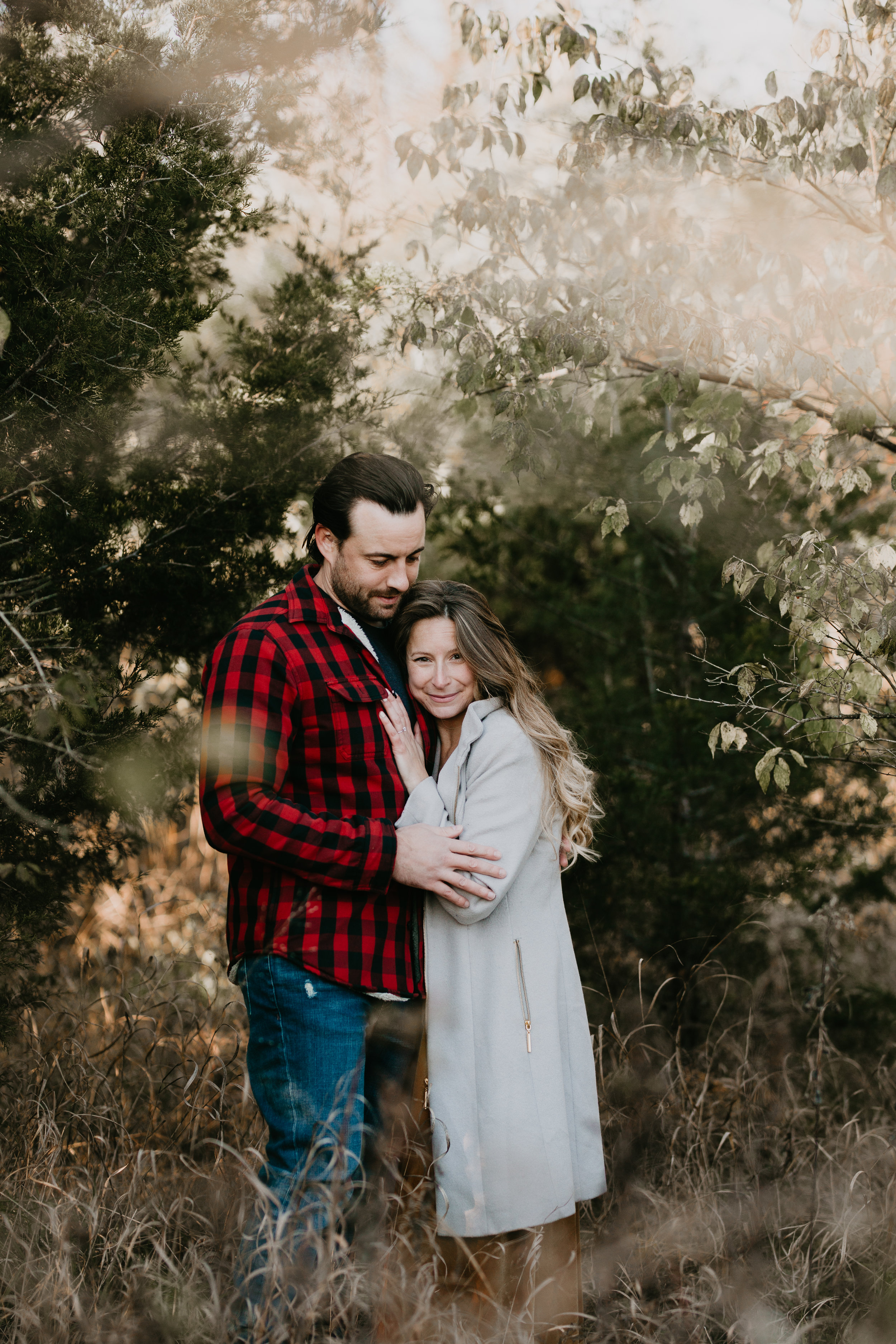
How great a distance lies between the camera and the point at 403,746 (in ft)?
7.11

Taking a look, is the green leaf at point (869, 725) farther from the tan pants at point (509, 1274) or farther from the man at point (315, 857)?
the tan pants at point (509, 1274)

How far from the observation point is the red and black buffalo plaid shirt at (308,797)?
1957 millimetres

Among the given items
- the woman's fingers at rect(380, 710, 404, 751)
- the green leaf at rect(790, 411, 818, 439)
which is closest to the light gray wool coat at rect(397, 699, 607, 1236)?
the woman's fingers at rect(380, 710, 404, 751)

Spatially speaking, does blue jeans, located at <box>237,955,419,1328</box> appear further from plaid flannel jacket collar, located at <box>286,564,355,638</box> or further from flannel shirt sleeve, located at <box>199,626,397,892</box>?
plaid flannel jacket collar, located at <box>286,564,355,638</box>

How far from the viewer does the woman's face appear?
2305mm

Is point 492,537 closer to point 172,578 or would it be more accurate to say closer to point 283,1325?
point 172,578

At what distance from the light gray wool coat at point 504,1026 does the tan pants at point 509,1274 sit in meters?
0.08

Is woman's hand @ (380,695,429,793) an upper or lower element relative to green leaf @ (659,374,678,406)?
lower

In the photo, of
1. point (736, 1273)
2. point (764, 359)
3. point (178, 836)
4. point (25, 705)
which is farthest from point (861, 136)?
point (178, 836)

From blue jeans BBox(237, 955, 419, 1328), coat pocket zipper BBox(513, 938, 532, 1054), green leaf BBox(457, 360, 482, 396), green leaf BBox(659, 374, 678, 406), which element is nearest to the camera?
blue jeans BBox(237, 955, 419, 1328)

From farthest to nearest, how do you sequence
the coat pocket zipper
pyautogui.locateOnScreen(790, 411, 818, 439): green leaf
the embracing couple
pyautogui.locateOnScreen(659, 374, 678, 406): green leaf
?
pyautogui.locateOnScreen(659, 374, 678, 406): green leaf
pyautogui.locateOnScreen(790, 411, 818, 439): green leaf
the coat pocket zipper
the embracing couple

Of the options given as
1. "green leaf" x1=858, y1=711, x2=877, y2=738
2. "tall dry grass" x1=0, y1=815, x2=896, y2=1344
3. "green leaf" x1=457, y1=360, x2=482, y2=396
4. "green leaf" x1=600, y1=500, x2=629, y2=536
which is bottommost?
"tall dry grass" x1=0, y1=815, x2=896, y2=1344

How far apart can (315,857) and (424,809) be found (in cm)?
28

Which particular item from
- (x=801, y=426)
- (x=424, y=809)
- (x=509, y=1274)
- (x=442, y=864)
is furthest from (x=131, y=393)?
(x=509, y=1274)
